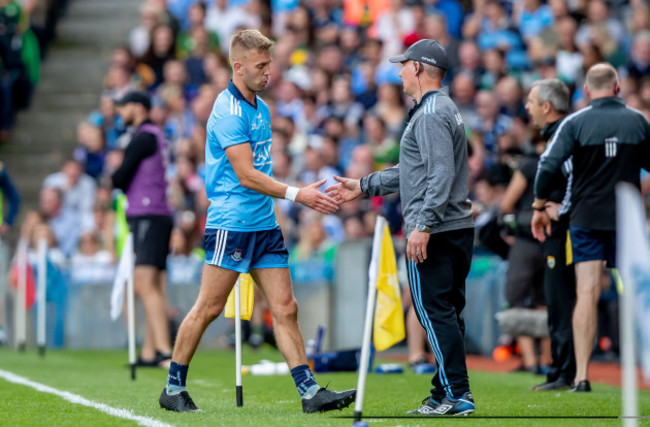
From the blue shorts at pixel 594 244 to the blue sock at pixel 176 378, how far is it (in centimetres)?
342

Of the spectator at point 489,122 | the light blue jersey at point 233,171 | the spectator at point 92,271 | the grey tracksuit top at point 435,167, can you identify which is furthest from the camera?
the spectator at point 92,271

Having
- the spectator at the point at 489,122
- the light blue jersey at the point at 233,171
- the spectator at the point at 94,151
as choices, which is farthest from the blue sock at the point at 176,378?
the spectator at the point at 94,151

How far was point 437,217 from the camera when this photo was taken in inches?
288

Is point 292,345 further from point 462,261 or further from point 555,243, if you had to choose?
point 555,243

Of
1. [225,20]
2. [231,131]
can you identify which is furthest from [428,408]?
[225,20]

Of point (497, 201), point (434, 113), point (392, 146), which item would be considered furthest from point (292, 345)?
point (392, 146)

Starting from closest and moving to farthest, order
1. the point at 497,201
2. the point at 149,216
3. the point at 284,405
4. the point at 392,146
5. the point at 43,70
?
the point at 284,405 → the point at 149,216 → the point at 497,201 → the point at 392,146 → the point at 43,70

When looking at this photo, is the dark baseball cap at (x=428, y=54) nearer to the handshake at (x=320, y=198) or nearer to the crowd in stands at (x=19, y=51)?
the handshake at (x=320, y=198)

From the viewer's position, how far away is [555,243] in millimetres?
9992

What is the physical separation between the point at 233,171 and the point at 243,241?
438 millimetres

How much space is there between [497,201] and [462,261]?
6.00 meters

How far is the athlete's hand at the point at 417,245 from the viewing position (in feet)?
24.2

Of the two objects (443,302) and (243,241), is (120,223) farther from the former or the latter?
(443,302)

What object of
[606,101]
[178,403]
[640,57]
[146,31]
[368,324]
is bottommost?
[178,403]
